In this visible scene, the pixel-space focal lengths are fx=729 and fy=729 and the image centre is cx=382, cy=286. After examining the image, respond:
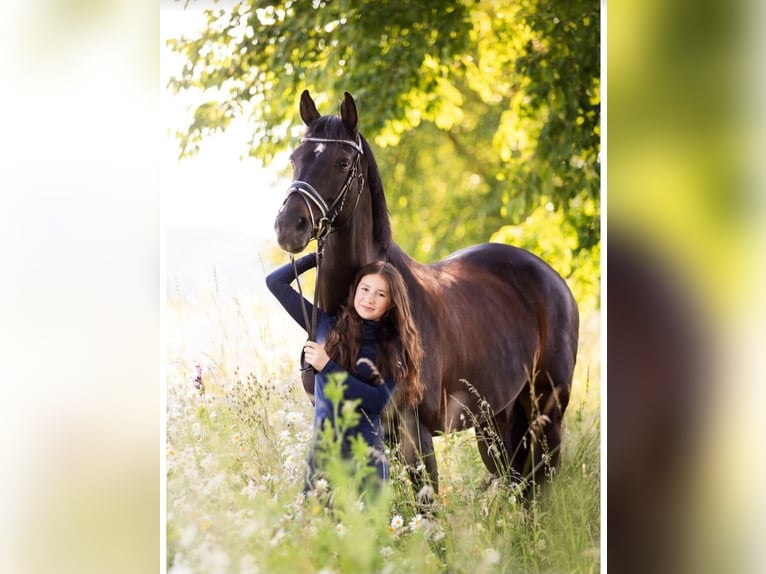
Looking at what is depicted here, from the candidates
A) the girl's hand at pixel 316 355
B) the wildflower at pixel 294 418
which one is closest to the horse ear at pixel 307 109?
the girl's hand at pixel 316 355

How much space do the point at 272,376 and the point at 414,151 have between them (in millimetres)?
1076

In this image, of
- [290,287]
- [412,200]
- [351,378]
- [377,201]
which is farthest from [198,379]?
[412,200]

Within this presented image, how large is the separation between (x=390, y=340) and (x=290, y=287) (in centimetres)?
45

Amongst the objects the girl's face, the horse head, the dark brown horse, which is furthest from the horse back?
the horse head

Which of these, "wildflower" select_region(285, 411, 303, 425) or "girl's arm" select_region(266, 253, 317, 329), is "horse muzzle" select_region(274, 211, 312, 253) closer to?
"girl's arm" select_region(266, 253, 317, 329)

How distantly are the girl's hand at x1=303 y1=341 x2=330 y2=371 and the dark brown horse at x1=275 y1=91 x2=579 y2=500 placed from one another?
0.08 meters

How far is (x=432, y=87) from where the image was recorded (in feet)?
9.77

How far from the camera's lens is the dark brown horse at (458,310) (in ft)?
9.27

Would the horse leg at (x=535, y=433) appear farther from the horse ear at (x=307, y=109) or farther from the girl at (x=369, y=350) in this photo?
the horse ear at (x=307, y=109)

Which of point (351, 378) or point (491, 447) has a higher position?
point (351, 378)

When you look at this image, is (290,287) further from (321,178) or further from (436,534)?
(436,534)

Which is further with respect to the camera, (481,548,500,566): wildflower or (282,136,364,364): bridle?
(481,548,500,566): wildflower

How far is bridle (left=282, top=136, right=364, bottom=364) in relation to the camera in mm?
2787
